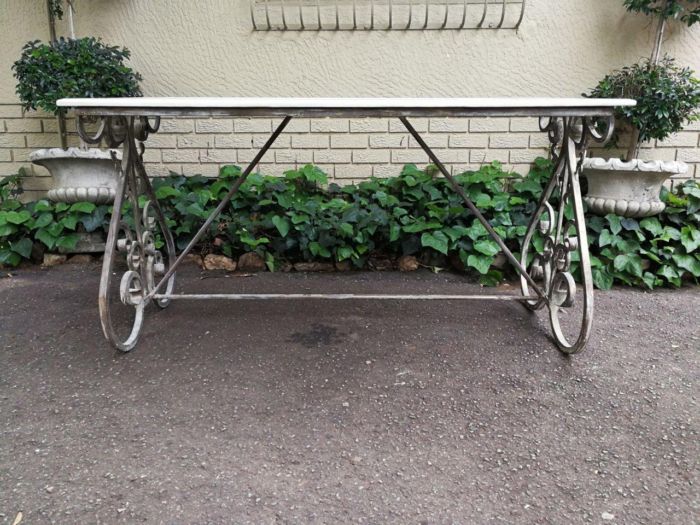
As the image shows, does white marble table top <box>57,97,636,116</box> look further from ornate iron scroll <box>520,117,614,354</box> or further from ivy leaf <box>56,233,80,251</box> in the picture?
ivy leaf <box>56,233,80,251</box>

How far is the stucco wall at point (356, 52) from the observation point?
10.6 ft

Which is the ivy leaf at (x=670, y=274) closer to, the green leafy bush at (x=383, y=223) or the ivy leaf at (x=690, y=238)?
the green leafy bush at (x=383, y=223)

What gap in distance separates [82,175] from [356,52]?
1.96 meters

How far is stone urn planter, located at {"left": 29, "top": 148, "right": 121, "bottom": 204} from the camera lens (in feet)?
10.2

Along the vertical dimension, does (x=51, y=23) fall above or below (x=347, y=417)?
above

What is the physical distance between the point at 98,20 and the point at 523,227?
3.15 meters

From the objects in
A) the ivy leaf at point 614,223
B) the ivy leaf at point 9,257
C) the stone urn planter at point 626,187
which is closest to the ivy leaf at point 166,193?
the ivy leaf at point 9,257

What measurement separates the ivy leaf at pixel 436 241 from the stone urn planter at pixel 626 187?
95cm

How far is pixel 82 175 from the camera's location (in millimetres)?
3166

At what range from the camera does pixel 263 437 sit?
1527 mm

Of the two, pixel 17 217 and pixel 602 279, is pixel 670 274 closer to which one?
pixel 602 279

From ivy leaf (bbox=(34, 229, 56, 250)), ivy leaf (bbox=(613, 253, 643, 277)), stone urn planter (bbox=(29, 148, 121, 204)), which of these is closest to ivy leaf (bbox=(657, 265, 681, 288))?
ivy leaf (bbox=(613, 253, 643, 277))

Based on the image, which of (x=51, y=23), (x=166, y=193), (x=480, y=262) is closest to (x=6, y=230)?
(x=166, y=193)

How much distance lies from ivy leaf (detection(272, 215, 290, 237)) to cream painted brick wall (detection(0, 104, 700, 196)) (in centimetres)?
51
